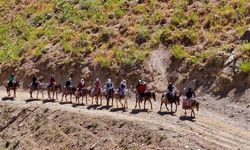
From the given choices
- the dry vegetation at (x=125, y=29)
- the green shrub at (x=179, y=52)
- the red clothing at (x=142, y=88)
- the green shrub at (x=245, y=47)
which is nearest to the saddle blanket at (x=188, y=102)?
the red clothing at (x=142, y=88)

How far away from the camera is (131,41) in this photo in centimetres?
4309

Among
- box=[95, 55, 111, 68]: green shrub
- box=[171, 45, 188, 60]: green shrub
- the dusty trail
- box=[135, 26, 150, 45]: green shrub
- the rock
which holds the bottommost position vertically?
the dusty trail

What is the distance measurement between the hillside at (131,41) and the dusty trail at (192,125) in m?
4.32

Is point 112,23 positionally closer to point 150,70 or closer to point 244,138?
point 150,70

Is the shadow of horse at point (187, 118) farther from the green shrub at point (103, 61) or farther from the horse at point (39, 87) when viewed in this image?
the horse at point (39, 87)

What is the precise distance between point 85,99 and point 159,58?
273 inches

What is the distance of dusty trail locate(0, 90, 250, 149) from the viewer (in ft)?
86.7

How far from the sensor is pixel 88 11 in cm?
4938

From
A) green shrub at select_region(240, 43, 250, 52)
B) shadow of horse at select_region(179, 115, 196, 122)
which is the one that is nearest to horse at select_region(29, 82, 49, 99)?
shadow of horse at select_region(179, 115, 196, 122)

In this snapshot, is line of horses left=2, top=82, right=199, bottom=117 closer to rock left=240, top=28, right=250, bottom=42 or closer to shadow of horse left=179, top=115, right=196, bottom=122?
shadow of horse left=179, top=115, right=196, bottom=122

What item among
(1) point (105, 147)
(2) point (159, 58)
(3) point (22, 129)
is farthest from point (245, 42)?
(3) point (22, 129)

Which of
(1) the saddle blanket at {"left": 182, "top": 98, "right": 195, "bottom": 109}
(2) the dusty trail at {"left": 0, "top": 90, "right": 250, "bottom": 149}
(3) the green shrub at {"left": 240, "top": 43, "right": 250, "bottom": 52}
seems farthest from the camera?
(3) the green shrub at {"left": 240, "top": 43, "right": 250, "bottom": 52}

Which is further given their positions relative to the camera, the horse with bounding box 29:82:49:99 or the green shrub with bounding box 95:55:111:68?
the green shrub with bounding box 95:55:111:68

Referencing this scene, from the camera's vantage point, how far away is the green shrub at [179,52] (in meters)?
39.1
